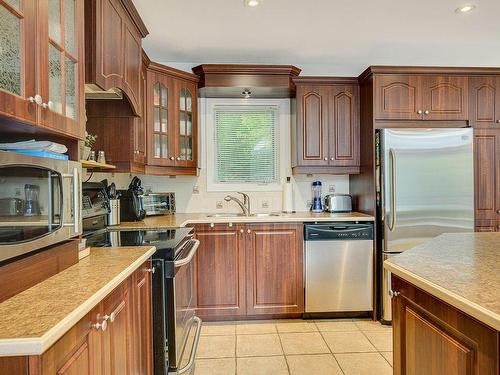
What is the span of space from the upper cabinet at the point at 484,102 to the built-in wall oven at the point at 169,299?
2.83 meters

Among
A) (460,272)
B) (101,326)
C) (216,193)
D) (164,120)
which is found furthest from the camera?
(216,193)

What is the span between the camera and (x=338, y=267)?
302 centimetres

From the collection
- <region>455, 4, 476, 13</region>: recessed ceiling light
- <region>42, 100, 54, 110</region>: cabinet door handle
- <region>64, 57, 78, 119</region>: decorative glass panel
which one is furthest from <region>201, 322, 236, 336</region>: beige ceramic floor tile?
<region>455, 4, 476, 13</region>: recessed ceiling light

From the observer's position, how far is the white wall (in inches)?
142

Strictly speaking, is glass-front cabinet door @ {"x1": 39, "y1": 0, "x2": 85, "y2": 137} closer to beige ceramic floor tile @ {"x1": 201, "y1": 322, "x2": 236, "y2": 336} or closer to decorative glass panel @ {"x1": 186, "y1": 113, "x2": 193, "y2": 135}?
decorative glass panel @ {"x1": 186, "y1": 113, "x2": 193, "y2": 135}

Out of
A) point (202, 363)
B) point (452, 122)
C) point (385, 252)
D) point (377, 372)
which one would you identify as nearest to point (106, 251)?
point (202, 363)

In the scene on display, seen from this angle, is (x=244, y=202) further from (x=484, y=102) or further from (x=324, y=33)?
(x=484, y=102)

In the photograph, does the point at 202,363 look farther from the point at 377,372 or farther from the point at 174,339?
the point at 377,372

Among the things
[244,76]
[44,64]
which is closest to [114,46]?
[44,64]

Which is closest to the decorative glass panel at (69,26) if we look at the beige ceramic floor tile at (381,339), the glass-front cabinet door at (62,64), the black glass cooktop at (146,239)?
the glass-front cabinet door at (62,64)

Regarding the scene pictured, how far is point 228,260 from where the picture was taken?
3.01 meters

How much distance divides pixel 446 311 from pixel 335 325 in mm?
2094

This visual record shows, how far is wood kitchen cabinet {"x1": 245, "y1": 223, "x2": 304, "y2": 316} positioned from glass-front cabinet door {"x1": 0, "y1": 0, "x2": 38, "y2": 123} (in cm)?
218

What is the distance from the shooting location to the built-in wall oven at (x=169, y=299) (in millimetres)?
1741
